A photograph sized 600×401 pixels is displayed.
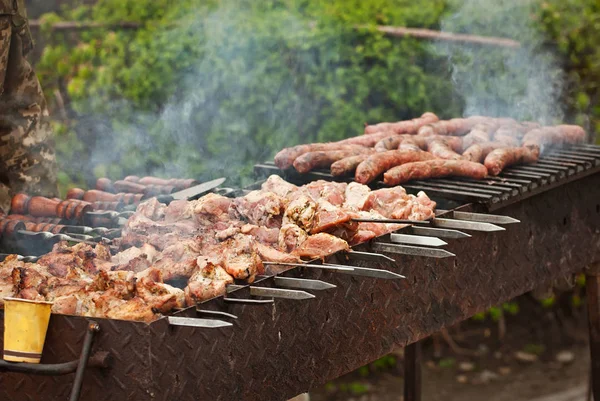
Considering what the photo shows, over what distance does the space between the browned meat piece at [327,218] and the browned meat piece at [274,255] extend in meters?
0.24

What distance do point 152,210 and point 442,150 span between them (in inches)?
74.2

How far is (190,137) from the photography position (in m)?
8.43

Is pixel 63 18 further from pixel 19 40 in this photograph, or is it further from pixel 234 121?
pixel 19 40

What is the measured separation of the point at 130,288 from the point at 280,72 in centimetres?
518

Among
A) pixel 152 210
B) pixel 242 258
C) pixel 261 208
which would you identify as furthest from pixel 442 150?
pixel 242 258

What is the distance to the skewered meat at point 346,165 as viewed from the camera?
5289 mm

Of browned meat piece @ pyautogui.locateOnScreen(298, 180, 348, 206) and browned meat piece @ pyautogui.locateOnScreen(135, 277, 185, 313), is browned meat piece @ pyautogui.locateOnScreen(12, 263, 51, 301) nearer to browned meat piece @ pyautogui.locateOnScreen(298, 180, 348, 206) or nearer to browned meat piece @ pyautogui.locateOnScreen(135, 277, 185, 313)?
browned meat piece @ pyautogui.locateOnScreen(135, 277, 185, 313)

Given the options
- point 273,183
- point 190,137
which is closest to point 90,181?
point 190,137

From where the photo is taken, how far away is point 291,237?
4070 millimetres

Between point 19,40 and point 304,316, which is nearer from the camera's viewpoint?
point 304,316

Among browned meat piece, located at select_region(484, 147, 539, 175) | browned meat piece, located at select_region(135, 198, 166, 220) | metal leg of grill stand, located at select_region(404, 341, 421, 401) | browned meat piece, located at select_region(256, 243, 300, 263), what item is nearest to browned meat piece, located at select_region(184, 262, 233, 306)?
browned meat piece, located at select_region(256, 243, 300, 263)

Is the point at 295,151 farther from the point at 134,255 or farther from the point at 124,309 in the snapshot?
the point at 124,309

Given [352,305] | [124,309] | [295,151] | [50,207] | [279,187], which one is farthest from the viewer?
[295,151]

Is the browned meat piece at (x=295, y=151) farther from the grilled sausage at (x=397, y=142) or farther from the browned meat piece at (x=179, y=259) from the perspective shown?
the browned meat piece at (x=179, y=259)
